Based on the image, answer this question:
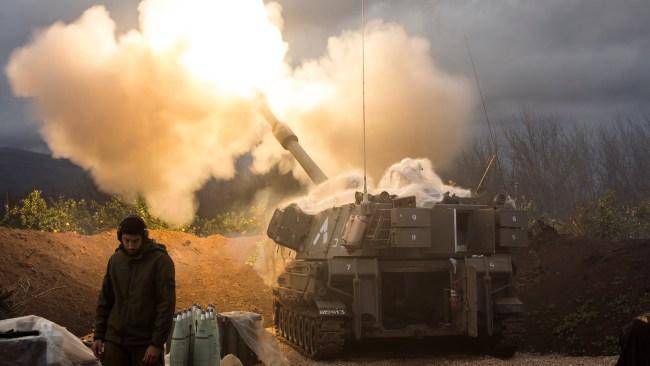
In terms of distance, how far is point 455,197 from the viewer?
1388cm

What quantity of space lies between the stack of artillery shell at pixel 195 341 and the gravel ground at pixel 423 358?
11.8 ft

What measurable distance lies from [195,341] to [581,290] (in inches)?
439

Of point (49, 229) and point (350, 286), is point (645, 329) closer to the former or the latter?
point (350, 286)

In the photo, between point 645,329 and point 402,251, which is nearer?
point 645,329

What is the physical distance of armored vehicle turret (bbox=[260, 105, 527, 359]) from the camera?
12.5 metres

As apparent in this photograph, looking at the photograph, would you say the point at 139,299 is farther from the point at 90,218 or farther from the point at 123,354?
the point at 90,218

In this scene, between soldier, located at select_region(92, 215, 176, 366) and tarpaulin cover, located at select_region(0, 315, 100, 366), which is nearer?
tarpaulin cover, located at select_region(0, 315, 100, 366)

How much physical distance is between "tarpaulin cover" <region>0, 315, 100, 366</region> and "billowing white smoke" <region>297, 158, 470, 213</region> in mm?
8714

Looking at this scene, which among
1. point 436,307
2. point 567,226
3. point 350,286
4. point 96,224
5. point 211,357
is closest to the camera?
point 211,357

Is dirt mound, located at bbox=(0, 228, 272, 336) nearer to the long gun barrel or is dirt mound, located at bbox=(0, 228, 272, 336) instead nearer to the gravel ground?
Result: the long gun barrel

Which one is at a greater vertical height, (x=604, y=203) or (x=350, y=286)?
(x=604, y=203)

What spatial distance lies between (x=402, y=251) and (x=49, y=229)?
54.9 feet

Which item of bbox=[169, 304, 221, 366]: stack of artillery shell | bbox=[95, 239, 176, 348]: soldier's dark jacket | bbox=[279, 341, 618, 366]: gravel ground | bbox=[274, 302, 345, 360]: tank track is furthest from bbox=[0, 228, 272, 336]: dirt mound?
bbox=[95, 239, 176, 348]: soldier's dark jacket

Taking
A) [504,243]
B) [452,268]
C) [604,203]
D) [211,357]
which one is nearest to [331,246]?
[452,268]
